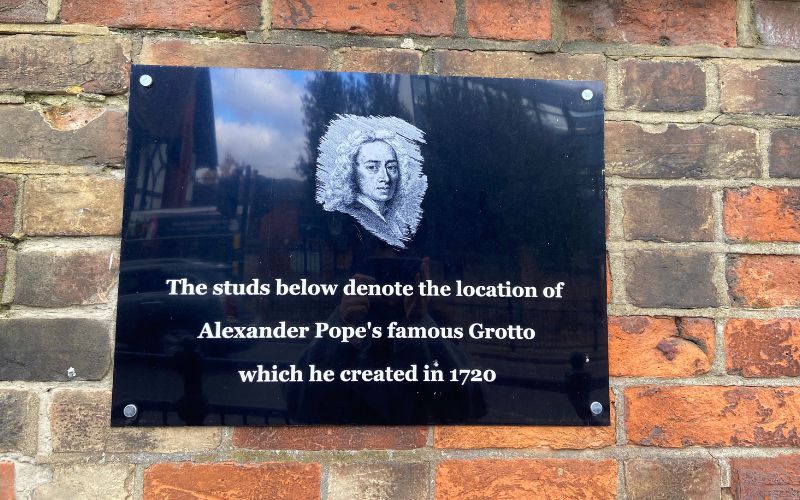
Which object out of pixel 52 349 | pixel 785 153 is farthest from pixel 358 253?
pixel 785 153

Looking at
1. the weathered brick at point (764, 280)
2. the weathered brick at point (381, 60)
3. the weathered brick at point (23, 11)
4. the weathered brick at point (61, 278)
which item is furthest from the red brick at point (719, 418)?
the weathered brick at point (23, 11)

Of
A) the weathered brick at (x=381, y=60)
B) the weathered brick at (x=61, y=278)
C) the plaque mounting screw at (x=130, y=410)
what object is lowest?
the plaque mounting screw at (x=130, y=410)

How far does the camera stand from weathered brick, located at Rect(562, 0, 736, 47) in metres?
1.01

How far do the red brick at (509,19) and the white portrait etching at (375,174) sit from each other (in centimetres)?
24

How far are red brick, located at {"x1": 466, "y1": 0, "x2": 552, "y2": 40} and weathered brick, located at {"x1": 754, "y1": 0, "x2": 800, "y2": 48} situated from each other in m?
0.41

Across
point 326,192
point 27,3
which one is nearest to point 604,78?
point 326,192

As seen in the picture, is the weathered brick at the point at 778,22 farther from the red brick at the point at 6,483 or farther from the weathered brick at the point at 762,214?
the red brick at the point at 6,483

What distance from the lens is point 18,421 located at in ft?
2.93

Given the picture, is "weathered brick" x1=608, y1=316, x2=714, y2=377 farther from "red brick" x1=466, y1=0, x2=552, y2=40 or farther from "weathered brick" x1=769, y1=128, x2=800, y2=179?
"red brick" x1=466, y1=0, x2=552, y2=40

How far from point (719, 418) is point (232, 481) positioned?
34.2 inches

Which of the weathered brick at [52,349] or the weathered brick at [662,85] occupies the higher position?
the weathered brick at [662,85]

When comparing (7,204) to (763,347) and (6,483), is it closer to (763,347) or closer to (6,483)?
(6,483)

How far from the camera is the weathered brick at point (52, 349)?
90 centimetres

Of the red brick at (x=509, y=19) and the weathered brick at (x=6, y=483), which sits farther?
the red brick at (x=509, y=19)
